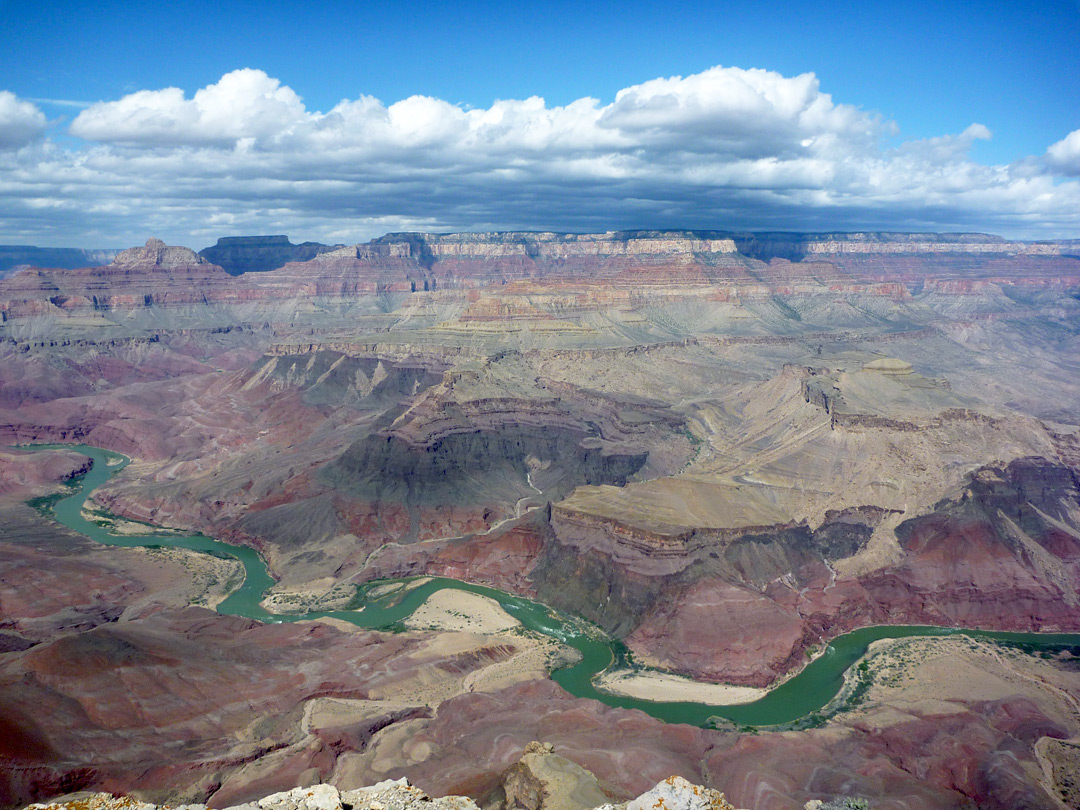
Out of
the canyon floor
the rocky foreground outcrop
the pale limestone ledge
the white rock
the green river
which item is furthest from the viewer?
the green river

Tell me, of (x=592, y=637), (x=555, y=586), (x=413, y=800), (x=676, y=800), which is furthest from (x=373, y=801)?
(x=555, y=586)

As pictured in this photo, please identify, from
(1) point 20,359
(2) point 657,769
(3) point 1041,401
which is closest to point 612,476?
(2) point 657,769

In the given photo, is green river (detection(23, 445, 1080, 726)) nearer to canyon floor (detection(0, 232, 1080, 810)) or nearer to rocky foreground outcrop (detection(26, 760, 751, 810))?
canyon floor (detection(0, 232, 1080, 810))

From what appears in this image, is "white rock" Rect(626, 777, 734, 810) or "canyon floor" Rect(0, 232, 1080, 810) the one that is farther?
"canyon floor" Rect(0, 232, 1080, 810)

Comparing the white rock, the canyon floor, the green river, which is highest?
the white rock

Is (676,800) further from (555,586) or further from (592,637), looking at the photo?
(555,586)

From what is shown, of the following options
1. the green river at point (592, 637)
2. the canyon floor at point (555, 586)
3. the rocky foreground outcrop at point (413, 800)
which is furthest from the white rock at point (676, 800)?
the green river at point (592, 637)

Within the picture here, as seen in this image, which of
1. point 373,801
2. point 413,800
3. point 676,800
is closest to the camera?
point 373,801

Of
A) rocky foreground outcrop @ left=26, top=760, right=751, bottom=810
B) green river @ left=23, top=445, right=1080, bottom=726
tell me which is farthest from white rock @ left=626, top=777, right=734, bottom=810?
green river @ left=23, top=445, right=1080, bottom=726
